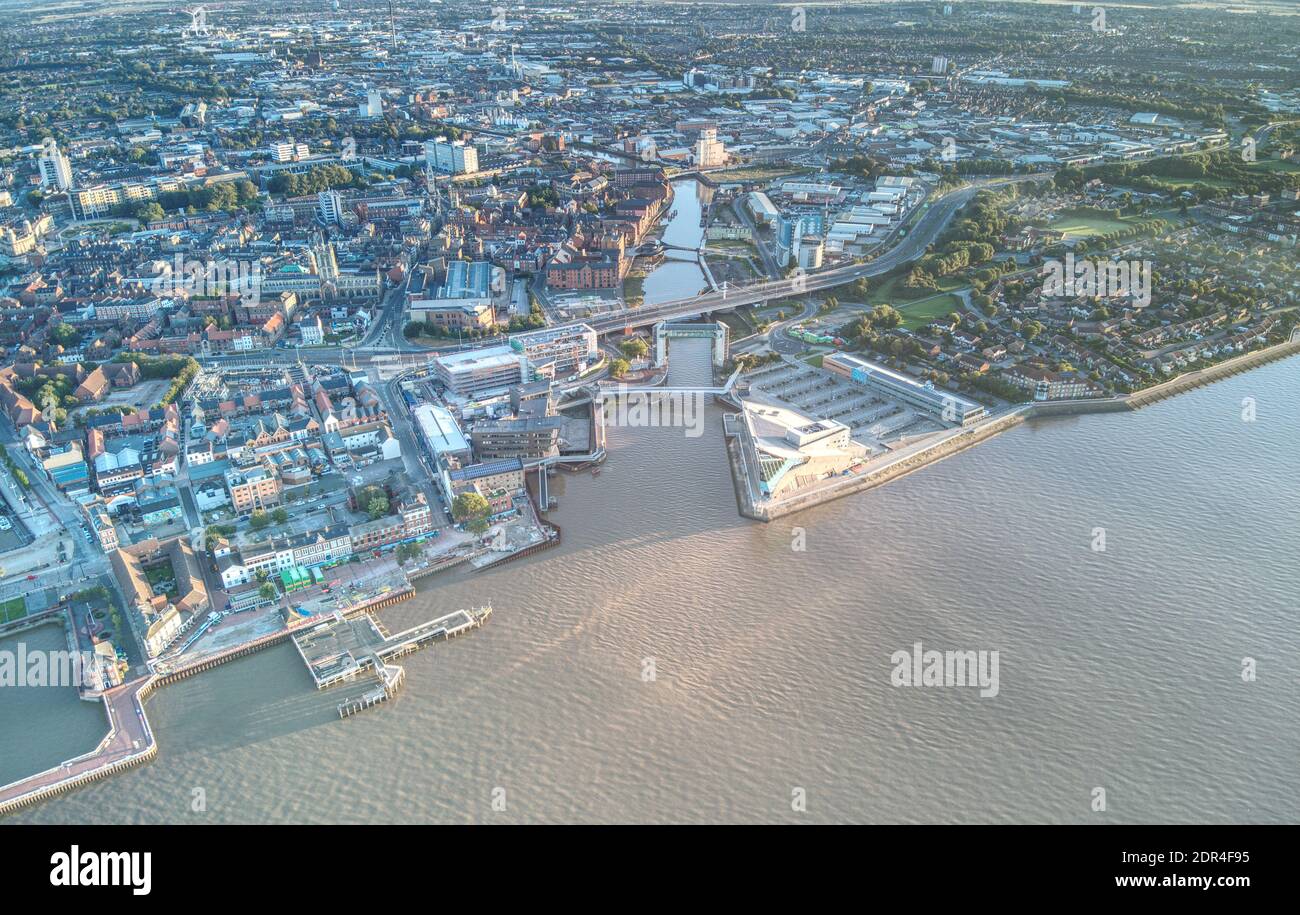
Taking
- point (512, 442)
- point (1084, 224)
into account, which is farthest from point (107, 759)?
point (1084, 224)

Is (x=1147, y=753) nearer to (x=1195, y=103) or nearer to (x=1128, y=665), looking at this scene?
(x=1128, y=665)

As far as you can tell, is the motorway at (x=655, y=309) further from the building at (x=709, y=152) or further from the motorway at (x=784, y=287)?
the building at (x=709, y=152)

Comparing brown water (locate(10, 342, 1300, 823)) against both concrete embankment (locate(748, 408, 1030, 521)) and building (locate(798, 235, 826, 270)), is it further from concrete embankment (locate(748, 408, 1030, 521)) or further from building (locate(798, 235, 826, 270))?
building (locate(798, 235, 826, 270))

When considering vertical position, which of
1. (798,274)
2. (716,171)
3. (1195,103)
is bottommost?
(798,274)

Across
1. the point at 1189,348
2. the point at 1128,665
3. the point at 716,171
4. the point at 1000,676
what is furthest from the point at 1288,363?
the point at 716,171

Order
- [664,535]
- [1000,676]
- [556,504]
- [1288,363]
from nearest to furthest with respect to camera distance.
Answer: [1000,676], [664,535], [556,504], [1288,363]

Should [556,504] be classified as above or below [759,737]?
above

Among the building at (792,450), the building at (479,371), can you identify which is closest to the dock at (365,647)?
the building at (792,450)

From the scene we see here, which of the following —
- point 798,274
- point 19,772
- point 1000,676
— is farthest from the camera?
point 798,274
